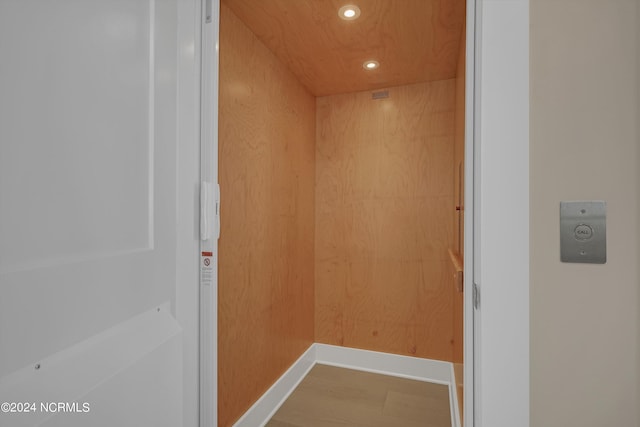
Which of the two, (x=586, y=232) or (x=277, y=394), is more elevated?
(x=586, y=232)

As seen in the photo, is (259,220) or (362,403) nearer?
(259,220)

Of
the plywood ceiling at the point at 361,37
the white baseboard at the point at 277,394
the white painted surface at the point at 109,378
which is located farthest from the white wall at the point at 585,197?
the white baseboard at the point at 277,394

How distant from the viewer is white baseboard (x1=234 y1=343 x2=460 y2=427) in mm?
2016

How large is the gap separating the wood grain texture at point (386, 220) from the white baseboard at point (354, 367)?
2.7 inches

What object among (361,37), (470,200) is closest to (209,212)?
(470,200)

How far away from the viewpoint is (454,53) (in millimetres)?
2102

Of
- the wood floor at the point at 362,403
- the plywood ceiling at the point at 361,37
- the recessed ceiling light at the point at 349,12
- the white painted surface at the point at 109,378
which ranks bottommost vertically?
the wood floor at the point at 362,403

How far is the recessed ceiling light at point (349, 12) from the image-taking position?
1.61m

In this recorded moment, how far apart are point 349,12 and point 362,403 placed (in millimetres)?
2436

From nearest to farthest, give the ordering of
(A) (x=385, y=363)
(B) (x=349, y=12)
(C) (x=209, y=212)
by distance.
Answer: (C) (x=209, y=212), (B) (x=349, y=12), (A) (x=385, y=363)

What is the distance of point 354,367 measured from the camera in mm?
2654

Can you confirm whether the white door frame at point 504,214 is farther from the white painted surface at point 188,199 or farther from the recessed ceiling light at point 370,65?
the recessed ceiling light at point 370,65

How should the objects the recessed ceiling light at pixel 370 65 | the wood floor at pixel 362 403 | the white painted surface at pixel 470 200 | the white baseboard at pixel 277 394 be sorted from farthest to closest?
1. the recessed ceiling light at pixel 370 65
2. the wood floor at pixel 362 403
3. the white baseboard at pixel 277 394
4. the white painted surface at pixel 470 200

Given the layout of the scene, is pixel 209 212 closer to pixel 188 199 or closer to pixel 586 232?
pixel 188 199
